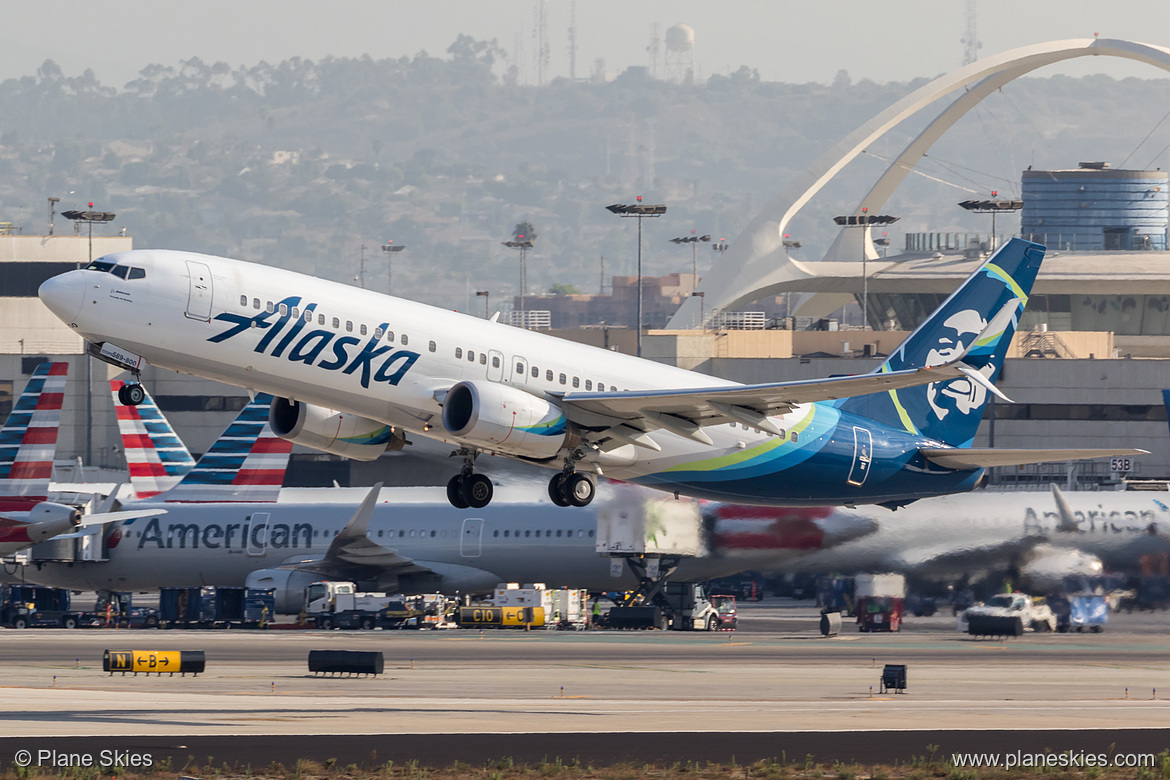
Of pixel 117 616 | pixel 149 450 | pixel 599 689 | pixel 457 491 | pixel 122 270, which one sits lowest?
pixel 599 689

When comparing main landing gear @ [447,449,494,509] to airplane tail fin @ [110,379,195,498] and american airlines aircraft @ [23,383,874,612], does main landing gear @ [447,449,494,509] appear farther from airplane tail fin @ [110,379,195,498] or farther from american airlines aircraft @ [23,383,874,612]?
airplane tail fin @ [110,379,195,498]

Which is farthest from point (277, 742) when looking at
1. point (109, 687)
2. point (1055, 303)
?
point (1055, 303)

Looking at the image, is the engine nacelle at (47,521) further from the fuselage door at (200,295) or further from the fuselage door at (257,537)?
the fuselage door at (200,295)

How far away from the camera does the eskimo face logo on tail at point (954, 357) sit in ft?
166

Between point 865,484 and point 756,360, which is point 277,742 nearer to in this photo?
point 865,484

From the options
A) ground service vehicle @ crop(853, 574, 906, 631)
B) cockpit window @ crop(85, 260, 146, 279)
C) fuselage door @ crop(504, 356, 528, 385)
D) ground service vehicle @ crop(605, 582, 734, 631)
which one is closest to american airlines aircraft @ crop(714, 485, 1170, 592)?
ground service vehicle @ crop(853, 574, 906, 631)

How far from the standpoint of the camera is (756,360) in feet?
412

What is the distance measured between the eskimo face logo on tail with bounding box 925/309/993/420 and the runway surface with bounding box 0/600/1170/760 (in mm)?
8812

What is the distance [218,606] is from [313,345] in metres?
41.0

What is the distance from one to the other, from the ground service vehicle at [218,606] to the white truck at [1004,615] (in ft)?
105

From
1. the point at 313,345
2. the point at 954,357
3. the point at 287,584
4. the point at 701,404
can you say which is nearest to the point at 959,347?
the point at 954,357

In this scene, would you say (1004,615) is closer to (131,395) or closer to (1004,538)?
(1004,538)

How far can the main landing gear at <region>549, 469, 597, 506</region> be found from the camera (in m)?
43.4

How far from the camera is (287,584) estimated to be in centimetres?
7600
